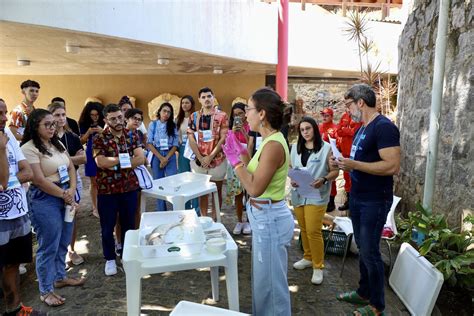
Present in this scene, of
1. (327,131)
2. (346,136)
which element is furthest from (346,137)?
(327,131)

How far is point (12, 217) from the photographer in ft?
8.09

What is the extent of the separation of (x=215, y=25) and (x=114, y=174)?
406 centimetres

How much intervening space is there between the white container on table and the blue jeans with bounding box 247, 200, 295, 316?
0.37m

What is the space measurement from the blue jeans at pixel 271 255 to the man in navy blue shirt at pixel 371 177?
711 millimetres

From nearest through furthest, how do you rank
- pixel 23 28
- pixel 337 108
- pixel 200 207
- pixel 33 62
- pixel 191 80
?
pixel 23 28 < pixel 200 207 < pixel 33 62 < pixel 191 80 < pixel 337 108

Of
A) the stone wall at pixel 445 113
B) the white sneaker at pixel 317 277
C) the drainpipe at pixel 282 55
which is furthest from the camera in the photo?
the drainpipe at pixel 282 55

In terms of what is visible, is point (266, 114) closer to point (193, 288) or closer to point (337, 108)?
point (193, 288)

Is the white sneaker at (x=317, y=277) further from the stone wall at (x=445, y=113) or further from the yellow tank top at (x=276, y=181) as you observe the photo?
the yellow tank top at (x=276, y=181)

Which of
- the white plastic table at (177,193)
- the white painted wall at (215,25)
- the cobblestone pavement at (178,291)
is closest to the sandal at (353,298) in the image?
the cobblestone pavement at (178,291)

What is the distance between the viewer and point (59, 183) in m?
3.03

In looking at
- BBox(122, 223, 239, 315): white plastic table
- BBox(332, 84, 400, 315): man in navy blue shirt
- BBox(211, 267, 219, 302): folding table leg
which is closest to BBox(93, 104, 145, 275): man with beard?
BBox(211, 267, 219, 302): folding table leg

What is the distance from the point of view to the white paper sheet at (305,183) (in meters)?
3.27

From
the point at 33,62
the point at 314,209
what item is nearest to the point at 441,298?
the point at 314,209

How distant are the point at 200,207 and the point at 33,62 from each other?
18.8 feet
